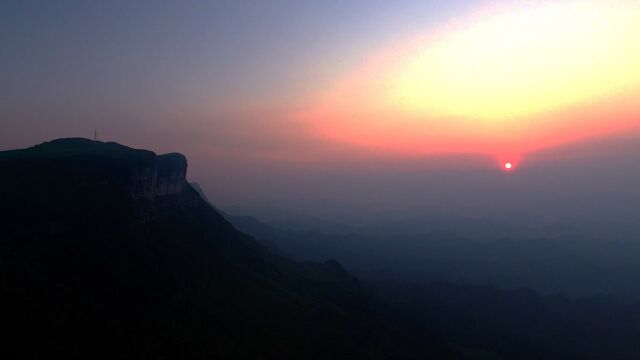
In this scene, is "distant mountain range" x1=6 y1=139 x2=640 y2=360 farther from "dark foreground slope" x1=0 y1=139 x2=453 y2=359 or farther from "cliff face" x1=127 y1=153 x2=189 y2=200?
"cliff face" x1=127 y1=153 x2=189 y2=200

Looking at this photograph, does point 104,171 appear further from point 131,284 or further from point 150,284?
point 150,284

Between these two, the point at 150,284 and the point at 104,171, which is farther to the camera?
the point at 104,171

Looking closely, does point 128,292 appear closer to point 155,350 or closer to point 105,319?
point 105,319

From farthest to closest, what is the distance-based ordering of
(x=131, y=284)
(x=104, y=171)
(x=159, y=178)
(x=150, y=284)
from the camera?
(x=159, y=178) → (x=104, y=171) → (x=150, y=284) → (x=131, y=284)

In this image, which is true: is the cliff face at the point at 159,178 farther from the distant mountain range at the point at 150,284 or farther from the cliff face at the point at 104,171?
the distant mountain range at the point at 150,284

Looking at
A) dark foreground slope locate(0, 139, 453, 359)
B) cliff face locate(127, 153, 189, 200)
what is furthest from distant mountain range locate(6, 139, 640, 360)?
cliff face locate(127, 153, 189, 200)

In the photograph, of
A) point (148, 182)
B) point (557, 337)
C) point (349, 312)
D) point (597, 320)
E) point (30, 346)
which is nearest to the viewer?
point (30, 346)

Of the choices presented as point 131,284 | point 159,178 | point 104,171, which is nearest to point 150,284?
point 131,284

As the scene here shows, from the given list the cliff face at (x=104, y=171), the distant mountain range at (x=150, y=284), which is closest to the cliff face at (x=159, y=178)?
the cliff face at (x=104, y=171)

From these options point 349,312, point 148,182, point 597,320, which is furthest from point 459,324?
point 148,182

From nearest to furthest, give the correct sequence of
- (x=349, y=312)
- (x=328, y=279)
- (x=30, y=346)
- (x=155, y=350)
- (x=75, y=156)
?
(x=30, y=346) < (x=155, y=350) < (x=75, y=156) < (x=349, y=312) < (x=328, y=279)
